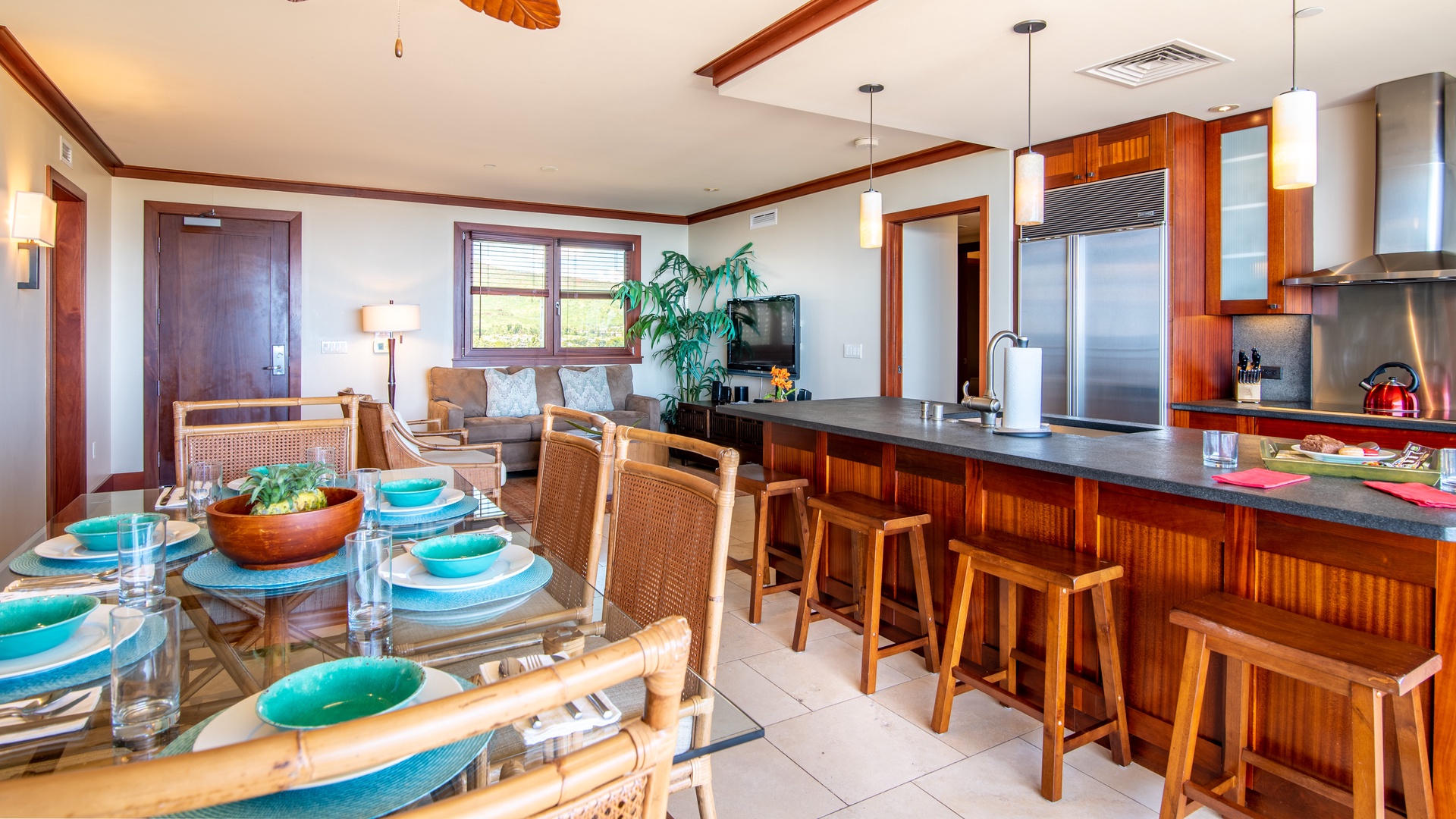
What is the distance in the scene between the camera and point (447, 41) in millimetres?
3488

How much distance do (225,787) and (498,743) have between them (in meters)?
0.50

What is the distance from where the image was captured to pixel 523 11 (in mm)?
2359

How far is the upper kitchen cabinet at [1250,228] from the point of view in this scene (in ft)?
13.2

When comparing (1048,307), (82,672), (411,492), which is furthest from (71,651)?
(1048,307)

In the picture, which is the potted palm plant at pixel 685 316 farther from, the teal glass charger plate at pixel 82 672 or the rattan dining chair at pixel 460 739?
the rattan dining chair at pixel 460 739

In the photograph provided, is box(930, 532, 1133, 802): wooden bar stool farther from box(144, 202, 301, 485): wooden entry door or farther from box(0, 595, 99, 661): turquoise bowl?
box(144, 202, 301, 485): wooden entry door

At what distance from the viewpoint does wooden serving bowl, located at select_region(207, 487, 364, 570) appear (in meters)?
1.45

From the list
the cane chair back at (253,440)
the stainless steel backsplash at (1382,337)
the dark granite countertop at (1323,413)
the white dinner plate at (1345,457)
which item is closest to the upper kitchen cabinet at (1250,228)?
the stainless steel backsplash at (1382,337)

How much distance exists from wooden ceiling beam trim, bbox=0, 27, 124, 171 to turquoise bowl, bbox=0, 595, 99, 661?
3583 millimetres

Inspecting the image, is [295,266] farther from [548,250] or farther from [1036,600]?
[1036,600]

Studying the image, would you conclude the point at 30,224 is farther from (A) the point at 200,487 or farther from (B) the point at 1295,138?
(B) the point at 1295,138

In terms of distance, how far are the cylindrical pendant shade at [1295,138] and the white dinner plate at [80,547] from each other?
9.91 feet

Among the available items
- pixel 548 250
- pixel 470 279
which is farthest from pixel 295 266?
pixel 548 250

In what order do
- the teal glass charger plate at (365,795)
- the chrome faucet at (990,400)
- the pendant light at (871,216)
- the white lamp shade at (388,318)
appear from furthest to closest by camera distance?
the white lamp shade at (388,318)
the pendant light at (871,216)
the chrome faucet at (990,400)
the teal glass charger plate at (365,795)
